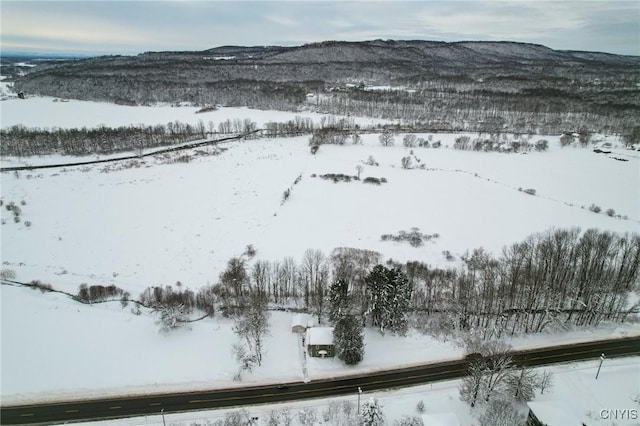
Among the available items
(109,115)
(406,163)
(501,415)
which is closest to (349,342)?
(501,415)

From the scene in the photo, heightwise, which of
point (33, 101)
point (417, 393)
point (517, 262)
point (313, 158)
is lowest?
point (417, 393)

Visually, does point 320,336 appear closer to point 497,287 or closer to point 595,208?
point 497,287

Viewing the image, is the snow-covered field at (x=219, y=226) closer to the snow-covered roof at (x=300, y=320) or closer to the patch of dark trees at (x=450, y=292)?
the snow-covered roof at (x=300, y=320)

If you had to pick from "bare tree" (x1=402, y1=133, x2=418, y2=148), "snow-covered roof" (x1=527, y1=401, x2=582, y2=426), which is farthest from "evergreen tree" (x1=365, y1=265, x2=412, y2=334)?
"bare tree" (x1=402, y1=133, x2=418, y2=148)

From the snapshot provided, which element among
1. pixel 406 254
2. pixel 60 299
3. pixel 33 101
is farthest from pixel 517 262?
pixel 33 101

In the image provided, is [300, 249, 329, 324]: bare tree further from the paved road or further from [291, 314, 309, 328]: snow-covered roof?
the paved road

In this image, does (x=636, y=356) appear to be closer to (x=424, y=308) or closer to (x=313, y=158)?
(x=424, y=308)
